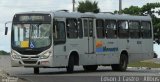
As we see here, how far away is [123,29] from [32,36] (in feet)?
24.3

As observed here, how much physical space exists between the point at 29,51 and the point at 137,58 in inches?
370

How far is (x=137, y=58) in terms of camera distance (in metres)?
37.8

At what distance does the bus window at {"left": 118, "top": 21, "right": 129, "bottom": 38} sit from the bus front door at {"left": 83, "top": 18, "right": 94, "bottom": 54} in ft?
8.41

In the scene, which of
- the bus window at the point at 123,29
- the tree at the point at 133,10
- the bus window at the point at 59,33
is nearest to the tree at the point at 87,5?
the tree at the point at 133,10

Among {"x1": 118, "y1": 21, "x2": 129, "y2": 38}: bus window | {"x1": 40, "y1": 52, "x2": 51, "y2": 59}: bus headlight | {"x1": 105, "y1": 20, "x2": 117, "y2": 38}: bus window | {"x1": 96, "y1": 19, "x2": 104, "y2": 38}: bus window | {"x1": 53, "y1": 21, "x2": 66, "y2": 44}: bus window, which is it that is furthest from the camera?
{"x1": 118, "y1": 21, "x2": 129, "y2": 38}: bus window

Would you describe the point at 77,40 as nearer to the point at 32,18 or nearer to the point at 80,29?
the point at 80,29

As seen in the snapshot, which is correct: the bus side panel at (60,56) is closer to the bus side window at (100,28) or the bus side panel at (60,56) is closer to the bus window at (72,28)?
the bus window at (72,28)

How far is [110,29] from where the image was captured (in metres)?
35.3

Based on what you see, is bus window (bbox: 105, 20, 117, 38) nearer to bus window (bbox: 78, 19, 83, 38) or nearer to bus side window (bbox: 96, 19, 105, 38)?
bus side window (bbox: 96, 19, 105, 38)

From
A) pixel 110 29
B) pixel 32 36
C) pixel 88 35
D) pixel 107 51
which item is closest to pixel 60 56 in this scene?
pixel 32 36

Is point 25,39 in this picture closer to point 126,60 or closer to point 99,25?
point 99,25

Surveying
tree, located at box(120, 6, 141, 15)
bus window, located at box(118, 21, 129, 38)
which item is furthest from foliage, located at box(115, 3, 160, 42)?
bus window, located at box(118, 21, 129, 38)

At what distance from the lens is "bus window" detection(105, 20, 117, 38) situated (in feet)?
115

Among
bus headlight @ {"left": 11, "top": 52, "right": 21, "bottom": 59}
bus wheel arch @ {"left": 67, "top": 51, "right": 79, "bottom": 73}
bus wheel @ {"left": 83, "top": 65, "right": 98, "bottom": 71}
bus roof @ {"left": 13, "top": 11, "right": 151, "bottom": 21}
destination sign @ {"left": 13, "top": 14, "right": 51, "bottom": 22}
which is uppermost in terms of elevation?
bus roof @ {"left": 13, "top": 11, "right": 151, "bottom": 21}
